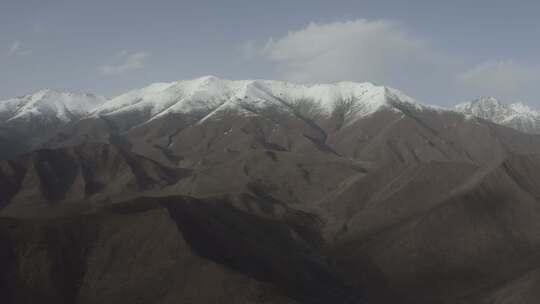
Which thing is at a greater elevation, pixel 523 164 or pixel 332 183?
pixel 523 164

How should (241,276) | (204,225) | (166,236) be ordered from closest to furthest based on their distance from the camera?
(241,276), (166,236), (204,225)

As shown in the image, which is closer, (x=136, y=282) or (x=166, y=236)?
(x=136, y=282)

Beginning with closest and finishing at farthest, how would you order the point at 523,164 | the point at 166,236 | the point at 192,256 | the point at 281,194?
the point at 192,256
the point at 166,236
the point at 523,164
the point at 281,194

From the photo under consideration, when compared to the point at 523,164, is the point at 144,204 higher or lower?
higher

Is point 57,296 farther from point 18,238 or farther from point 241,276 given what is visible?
point 241,276

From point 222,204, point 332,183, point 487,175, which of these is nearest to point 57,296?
point 222,204

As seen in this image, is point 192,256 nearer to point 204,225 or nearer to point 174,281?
point 174,281

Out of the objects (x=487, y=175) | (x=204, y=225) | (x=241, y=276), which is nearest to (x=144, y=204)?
(x=204, y=225)

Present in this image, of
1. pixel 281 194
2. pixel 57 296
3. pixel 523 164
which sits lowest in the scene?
pixel 281 194

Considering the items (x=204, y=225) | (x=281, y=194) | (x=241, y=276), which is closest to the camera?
(x=241, y=276)
